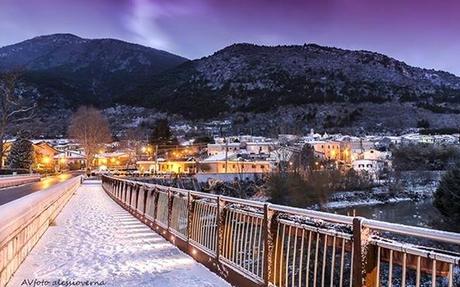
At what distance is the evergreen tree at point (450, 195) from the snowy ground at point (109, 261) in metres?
27.7

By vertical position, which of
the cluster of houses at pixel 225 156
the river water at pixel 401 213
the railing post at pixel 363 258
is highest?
the cluster of houses at pixel 225 156

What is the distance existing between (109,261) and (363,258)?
6070mm

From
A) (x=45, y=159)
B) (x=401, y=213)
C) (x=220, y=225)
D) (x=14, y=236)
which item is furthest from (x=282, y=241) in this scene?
(x=45, y=159)

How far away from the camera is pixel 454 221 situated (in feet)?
114

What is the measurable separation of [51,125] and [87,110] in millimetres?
90627

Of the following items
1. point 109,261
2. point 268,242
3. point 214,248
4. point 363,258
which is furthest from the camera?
point 109,261

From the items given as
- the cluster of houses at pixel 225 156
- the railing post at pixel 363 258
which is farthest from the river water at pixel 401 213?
the railing post at pixel 363 258

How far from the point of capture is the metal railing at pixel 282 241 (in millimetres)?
3856

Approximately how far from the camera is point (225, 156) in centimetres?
10256

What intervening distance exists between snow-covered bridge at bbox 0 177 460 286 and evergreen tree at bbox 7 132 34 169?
60.8 metres

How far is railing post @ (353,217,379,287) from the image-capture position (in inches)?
165

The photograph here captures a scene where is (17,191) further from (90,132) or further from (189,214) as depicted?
(90,132)

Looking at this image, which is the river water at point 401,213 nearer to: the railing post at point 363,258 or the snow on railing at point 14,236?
the snow on railing at point 14,236

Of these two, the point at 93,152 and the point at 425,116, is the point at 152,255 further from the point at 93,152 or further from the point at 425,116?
the point at 425,116
